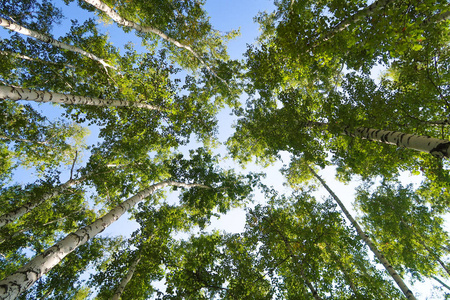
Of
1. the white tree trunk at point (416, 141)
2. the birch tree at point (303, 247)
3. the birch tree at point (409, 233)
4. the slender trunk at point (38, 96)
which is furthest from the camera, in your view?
the birch tree at point (409, 233)

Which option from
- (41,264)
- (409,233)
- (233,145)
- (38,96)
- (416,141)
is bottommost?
(41,264)

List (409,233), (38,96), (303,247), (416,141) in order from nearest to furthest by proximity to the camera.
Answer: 1. (416,141)
2. (38,96)
3. (303,247)
4. (409,233)

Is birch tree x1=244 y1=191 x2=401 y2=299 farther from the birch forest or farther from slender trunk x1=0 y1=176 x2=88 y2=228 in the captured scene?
slender trunk x1=0 y1=176 x2=88 y2=228

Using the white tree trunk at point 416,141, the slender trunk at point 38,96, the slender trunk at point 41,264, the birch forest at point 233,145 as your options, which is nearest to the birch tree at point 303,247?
the birch forest at point 233,145

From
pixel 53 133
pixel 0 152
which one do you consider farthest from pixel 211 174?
pixel 0 152

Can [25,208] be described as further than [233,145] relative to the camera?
No

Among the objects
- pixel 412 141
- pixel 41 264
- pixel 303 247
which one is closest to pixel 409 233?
pixel 303 247

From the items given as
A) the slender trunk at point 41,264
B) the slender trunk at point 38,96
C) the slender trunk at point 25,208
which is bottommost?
the slender trunk at point 41,264

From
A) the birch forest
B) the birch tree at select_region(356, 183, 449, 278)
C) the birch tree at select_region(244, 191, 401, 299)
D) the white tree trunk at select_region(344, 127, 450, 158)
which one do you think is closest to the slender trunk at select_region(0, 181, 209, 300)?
the birch forest

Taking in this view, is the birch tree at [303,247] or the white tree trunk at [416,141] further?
the birch tree at [303,247]

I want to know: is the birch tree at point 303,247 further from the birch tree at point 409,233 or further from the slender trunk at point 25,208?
the slender trunk at point 25,208

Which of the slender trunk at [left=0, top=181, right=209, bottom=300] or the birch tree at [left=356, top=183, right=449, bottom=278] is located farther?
the birch tree at [left=356, top=183, right=449, bottom=278]

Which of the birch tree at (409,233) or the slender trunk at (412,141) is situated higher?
the birch tree at (409,233)

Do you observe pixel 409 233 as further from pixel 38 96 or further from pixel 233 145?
pixel 38 96
